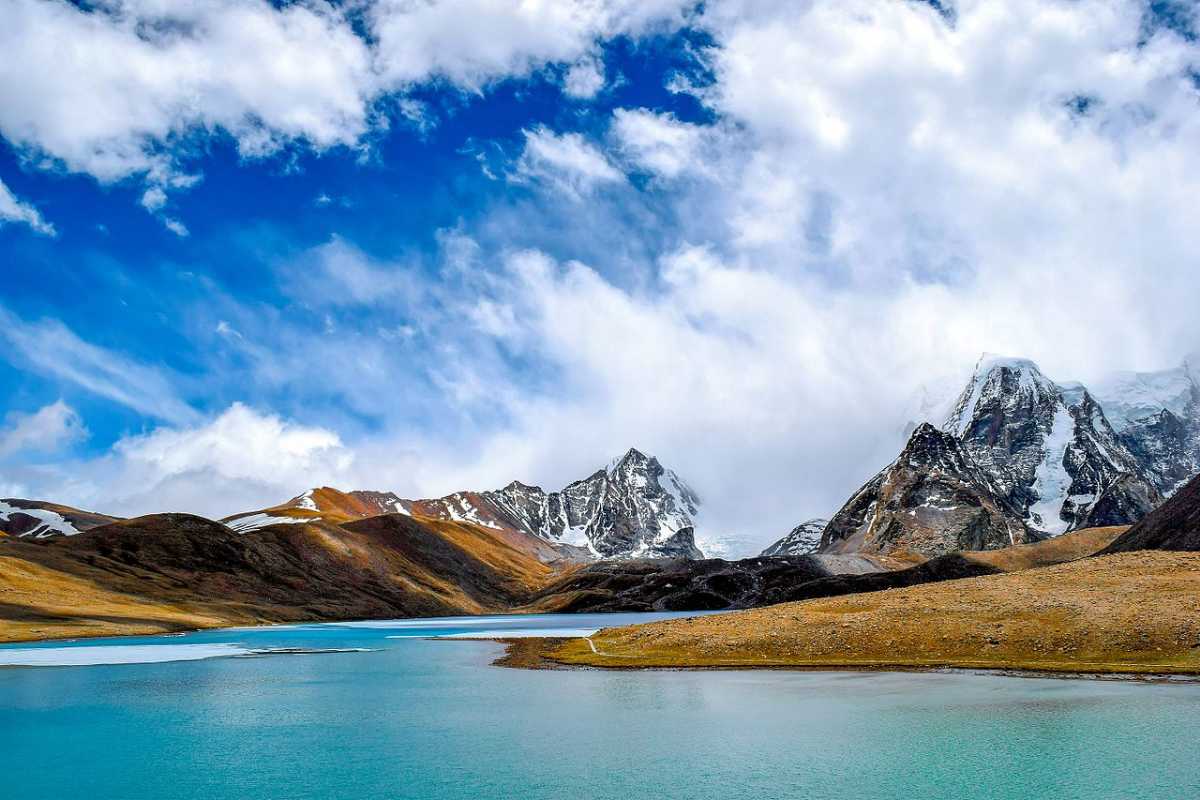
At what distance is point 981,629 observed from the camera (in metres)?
87.1

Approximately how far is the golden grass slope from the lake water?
9002 mm

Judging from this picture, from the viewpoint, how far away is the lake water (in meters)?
38.8

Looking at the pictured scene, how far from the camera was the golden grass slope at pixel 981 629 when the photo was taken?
76938 mm

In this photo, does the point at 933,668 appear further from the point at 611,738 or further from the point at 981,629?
the point at 611,738

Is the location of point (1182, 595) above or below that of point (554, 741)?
above

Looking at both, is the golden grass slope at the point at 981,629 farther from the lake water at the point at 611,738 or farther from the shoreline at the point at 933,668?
the lake water at the point at 611,738

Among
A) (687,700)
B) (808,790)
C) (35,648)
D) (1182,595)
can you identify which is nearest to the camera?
(808,790)

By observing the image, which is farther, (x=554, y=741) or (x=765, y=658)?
(x=765, y=658)

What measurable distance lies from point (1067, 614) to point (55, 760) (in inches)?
3260

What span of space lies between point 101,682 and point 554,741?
195 ft

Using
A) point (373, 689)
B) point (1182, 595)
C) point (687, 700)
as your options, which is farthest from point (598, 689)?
point (1182, 595)

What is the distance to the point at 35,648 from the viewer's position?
445 feet

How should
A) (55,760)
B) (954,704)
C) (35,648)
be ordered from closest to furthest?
(55,760) → (954,704) → (35,648)

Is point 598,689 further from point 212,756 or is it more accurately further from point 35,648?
point 35,648
